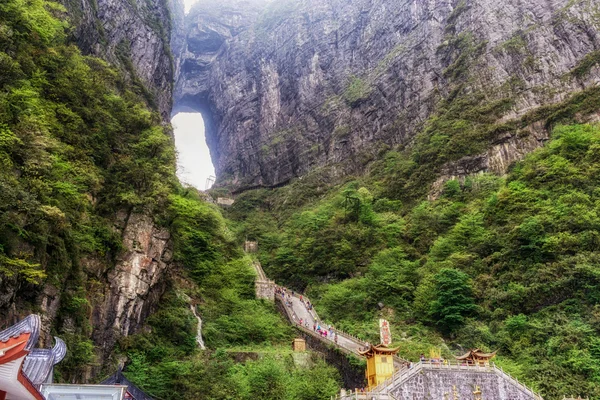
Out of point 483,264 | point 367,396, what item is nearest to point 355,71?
point 483,264

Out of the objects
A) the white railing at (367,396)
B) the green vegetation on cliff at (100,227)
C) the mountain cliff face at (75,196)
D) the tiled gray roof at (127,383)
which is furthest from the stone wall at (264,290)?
the white railing at (367,396)

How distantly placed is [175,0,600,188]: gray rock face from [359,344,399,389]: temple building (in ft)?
73.0

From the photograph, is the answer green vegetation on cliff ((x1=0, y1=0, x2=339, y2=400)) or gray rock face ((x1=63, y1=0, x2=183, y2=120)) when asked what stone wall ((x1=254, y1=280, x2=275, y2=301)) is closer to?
green vegetation on cliff ((x1=0, y1=0, x2=339, y2=400))

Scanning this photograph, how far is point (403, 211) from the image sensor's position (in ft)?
121

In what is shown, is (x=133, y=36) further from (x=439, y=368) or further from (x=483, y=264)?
(x=439, y=368)

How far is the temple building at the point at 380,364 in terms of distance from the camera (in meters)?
17.4

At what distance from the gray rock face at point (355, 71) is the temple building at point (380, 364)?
73.0ft

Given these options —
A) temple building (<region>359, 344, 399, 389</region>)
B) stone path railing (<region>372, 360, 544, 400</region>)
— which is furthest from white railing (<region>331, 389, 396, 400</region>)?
temple building (<region>359, 344, 399, 389</region>)

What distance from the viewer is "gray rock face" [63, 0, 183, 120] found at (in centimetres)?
3225

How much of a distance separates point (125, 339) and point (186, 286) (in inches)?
289

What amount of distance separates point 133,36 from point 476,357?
1544 inches

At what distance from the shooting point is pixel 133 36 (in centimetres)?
4266

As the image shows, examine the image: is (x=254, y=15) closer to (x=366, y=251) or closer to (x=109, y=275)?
(x=366, y=251)

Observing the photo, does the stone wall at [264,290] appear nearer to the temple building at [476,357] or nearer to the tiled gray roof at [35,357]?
the temple building at [476,357]
